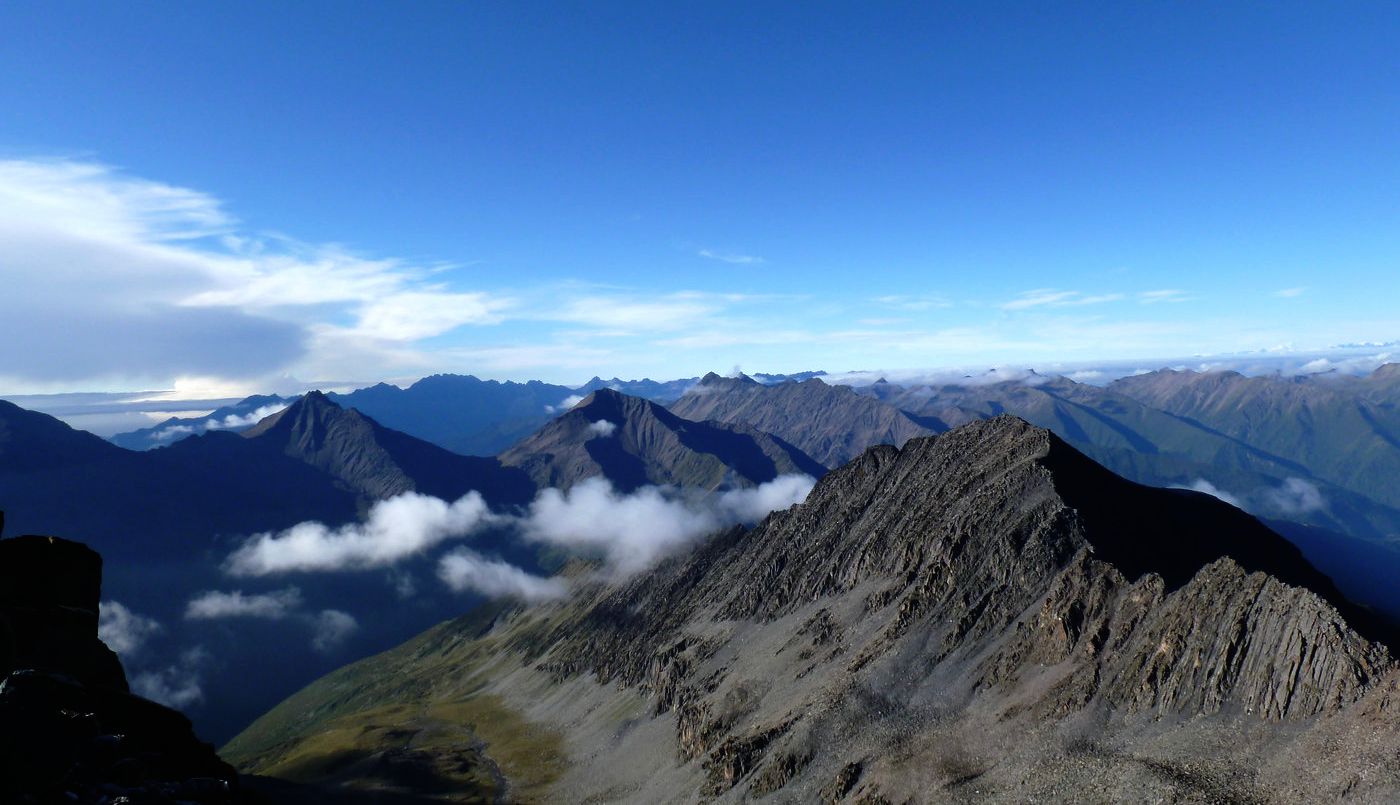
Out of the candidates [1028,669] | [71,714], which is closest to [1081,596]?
[1028,669]

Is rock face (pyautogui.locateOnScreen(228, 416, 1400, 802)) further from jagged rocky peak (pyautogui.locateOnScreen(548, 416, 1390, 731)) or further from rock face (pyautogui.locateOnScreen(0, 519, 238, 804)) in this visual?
rock face (pyautogui.locateOnScreen(0, 519, 238, 804))

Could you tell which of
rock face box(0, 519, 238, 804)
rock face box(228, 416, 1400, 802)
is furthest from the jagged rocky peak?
rock face box(0, 519, 238, 804)

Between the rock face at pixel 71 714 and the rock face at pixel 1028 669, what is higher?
the rock face at pixel 71 714

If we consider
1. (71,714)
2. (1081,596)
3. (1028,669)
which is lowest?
(1028,669)

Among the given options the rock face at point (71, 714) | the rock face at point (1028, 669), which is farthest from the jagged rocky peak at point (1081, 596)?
the rock face at point (71, 714)

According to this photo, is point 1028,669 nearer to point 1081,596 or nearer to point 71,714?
point 1081,596

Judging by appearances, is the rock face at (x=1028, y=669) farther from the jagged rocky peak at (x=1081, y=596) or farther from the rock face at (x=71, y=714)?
the rock face at (x=71, y=714)

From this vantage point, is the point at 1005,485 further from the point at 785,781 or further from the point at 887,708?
the point at 785,781

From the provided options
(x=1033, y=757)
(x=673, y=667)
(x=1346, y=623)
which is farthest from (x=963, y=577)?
(x=673, y=667)
